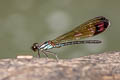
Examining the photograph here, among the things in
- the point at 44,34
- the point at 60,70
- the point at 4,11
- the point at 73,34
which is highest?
the point at 4,11

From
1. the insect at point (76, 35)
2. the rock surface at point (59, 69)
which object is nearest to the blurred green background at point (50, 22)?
the insect at point (76, 35)

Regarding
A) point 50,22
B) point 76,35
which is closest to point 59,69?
point 76,35

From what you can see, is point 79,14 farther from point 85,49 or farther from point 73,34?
point 73,34

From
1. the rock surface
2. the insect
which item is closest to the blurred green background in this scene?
the insect

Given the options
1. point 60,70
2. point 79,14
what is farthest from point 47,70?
point 79,14

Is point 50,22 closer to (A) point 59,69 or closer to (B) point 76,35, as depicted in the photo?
(B) point 76,35

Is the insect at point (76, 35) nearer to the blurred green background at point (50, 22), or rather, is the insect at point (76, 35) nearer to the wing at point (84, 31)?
the wing at point (84, 31)
